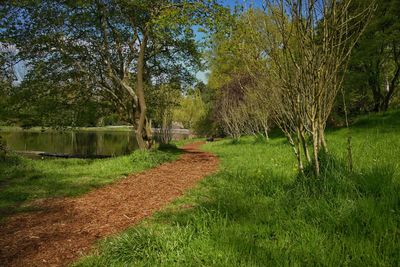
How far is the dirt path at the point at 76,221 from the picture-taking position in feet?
12.9

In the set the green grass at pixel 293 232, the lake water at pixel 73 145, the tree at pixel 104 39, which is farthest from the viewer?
the lake water at pixel 73 145

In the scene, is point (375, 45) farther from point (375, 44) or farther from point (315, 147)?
point (315, 147)

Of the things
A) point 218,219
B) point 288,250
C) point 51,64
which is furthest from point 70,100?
point 288,250

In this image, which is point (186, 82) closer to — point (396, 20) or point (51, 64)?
point (51, 64)

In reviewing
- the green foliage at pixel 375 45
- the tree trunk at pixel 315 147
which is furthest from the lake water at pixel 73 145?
the tree trunk at pixel 315 147

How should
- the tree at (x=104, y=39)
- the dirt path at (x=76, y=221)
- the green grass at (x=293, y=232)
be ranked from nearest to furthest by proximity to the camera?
1. the green grass at (x=293, y=232)
2. the dirt path at (x=76, y=221)
3. the tree at (x=104, y=39)

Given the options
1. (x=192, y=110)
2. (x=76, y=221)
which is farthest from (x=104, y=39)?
(x=192, y=110)

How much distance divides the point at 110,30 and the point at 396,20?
14023 millimetres

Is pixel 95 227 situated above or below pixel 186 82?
below

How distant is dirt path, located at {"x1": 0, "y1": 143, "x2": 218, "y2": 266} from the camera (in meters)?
3.93

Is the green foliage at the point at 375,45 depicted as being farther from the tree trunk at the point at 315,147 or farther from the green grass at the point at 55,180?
the tree trunk at the point at 315,147

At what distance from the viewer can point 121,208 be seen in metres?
5.89

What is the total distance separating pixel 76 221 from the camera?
17.0ft

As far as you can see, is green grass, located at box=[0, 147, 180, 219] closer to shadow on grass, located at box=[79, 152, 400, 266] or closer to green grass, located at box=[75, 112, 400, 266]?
green grass, located at box=[75, 112, 400, 266]
